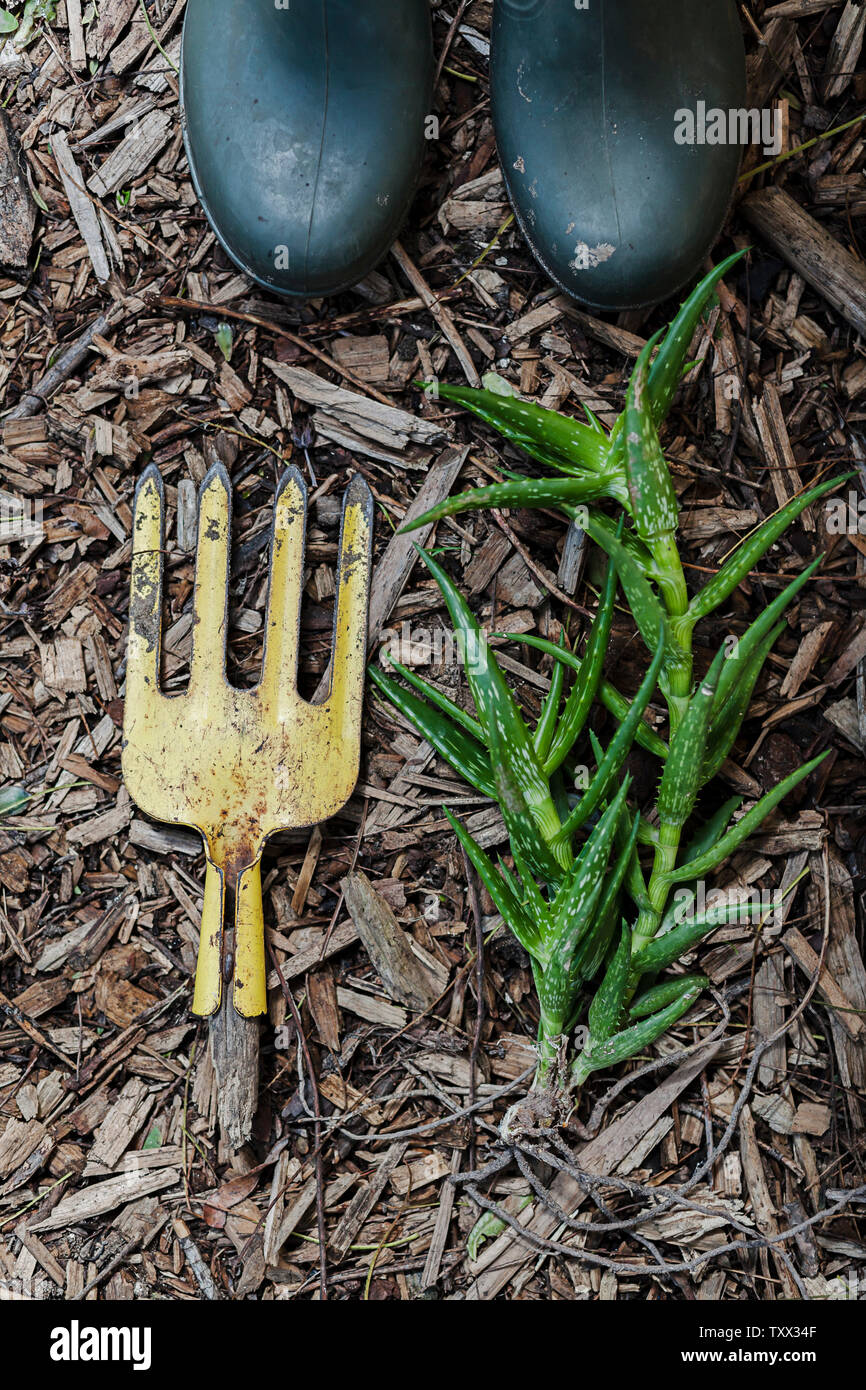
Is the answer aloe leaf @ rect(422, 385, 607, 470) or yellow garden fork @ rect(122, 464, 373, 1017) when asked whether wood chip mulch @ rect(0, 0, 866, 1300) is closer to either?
yellow garden fork @ rect(122, 464, 373, 1017)

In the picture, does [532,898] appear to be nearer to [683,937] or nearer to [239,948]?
[683,937]

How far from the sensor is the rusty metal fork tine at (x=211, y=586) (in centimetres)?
130

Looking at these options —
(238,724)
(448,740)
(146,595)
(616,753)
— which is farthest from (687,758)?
(146,595)

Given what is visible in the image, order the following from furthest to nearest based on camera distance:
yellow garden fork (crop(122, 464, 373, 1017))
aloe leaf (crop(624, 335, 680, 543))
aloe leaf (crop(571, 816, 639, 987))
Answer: yellow garden fork (crop(122, 464, 373, 1017)) < aloe leaf (crop(571, 816, 639, 987)) < aloe leaf (crop(624, 335, 680, 543))

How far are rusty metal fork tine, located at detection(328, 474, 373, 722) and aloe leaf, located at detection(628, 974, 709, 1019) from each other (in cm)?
47

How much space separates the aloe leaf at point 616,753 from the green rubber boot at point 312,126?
0.62 meters

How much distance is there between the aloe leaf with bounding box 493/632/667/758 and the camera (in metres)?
1.18

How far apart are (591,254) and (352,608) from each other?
511 millimetres

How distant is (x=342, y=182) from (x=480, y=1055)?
1071 millimetres

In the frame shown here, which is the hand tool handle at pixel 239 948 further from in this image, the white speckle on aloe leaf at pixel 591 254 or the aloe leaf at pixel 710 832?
the white speckle on aloe leaf at pixel 591 254

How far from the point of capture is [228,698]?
130 cm

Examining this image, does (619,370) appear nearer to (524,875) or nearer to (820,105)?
(820,105)

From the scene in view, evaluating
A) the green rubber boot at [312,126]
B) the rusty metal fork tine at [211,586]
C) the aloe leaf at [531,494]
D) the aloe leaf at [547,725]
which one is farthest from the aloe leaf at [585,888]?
the green rubber boot at [312,126]

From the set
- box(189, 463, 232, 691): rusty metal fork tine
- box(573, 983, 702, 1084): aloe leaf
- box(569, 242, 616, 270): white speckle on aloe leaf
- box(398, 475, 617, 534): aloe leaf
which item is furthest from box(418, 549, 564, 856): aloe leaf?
box(569, 242, 616, 270): white speckle on aloe leaf
